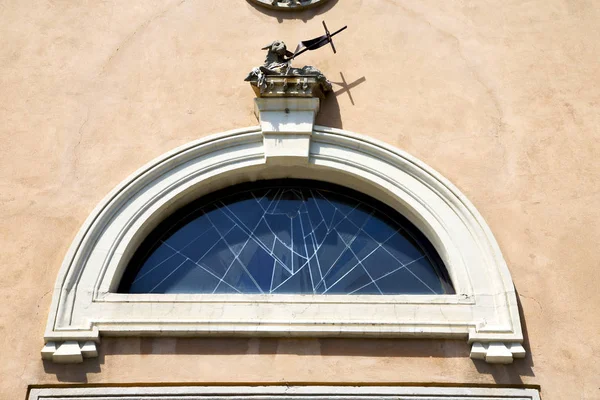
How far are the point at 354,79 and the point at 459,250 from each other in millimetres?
1944

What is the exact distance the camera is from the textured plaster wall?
6.28 m

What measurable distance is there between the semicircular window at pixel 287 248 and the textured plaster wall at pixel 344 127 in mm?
577

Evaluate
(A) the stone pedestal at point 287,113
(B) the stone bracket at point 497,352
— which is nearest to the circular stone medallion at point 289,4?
(A) the stone pedestal at point 287,113

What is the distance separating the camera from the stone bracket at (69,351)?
6.20 metres

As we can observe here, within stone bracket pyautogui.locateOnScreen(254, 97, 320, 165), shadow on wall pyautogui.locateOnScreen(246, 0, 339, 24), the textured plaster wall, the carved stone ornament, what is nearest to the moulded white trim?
the textured plaster wall

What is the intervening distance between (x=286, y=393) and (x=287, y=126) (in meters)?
2.31

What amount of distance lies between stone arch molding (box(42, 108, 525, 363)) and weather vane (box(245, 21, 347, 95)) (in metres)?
0.27

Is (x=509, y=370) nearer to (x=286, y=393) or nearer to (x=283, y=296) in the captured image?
(x=286, y=393)

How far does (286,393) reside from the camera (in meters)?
6.13

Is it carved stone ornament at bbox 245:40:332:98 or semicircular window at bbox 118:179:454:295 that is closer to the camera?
semicircular window at bbox 118:179:454:295

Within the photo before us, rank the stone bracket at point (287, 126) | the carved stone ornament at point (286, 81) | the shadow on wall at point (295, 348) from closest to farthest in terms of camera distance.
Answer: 1. the shadow on wall at point (295, 348)
2. the stone bracket at point (287, 126)
3. the carved stone ornament at point (286, 81)

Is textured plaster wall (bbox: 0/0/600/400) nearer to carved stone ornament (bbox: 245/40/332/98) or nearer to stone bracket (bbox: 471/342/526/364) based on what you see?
stone bracket (bbox: 471/342/526/364)

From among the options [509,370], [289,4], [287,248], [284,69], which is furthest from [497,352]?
[289,4]

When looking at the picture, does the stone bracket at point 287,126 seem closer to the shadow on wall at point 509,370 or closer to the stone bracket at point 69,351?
the stone bracket at point 69,351
